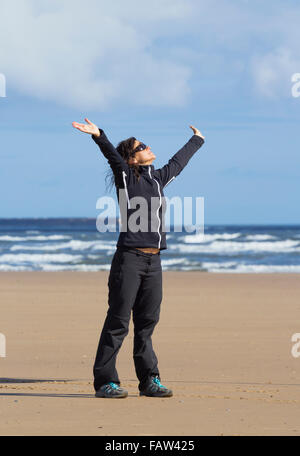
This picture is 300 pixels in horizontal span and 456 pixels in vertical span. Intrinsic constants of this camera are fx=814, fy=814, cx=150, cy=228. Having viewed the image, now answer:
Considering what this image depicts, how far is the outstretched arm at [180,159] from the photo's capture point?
249 inches

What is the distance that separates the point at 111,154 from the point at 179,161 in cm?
67

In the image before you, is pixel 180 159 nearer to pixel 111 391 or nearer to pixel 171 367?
pixel 111 391

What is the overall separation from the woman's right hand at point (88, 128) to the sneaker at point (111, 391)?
1905mm

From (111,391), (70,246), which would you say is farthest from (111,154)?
(70,246)

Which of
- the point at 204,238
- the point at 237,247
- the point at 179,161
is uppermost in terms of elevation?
the point at 204,238

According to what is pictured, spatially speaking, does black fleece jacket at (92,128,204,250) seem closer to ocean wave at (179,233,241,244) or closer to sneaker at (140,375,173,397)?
sneaker at (140,375,173,397)

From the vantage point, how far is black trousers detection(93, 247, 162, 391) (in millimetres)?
6035

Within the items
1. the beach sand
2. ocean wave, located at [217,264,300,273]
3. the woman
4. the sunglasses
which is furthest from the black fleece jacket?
ocean wave, located at [217,264,300,273]

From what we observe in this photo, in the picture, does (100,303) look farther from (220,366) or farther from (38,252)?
(38,252)

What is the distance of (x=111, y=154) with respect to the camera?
6039 millimetres

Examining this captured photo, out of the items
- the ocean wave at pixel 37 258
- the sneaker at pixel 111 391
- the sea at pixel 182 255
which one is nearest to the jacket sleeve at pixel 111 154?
the sneaker at pixel 111 391

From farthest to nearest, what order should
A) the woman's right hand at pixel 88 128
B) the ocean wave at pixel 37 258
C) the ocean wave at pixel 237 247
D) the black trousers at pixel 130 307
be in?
the ocean wave at pixel 237 247
the ocean wave at pixel 37 258
the black trousers at pixel 130 307
the woman's right hand at pixel 88 128

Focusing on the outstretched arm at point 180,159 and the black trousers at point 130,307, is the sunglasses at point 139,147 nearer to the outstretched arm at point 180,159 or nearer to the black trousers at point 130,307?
the outstretched arm at point 180,159
